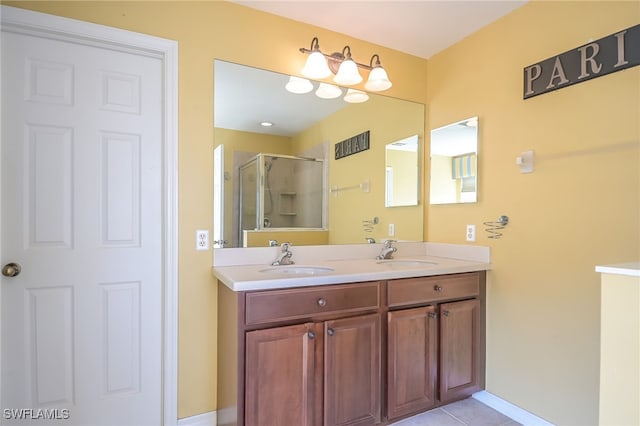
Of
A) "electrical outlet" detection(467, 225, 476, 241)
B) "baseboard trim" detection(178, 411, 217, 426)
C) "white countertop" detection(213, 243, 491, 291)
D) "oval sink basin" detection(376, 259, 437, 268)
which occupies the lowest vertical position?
"baseboard trim" detection(178, 411, 217, 426)

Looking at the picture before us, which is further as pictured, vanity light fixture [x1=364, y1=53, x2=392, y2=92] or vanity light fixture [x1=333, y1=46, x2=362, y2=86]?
vanity light fixture [x1=364, y1=53, x2=392, y2=92]

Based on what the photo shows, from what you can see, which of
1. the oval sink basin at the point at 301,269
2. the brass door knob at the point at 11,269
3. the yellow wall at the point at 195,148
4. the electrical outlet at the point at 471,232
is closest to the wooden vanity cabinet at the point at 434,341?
the electrical outlet at the point at 471,232

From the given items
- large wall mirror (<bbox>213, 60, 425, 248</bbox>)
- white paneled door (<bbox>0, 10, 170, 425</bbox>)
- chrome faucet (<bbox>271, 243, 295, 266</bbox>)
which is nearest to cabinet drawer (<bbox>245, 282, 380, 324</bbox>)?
chrome faucet (<bbox>271, 243, 295, 266</bbox>)

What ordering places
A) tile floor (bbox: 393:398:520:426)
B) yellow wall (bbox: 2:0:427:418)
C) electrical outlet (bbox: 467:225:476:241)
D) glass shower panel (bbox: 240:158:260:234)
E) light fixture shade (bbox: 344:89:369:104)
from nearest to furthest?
yellow wall (bbox: 2:0:427:418), tile floor (bbox: 393:398:520:426), glass shower panel (bbox: 240:158:260:234), electrical outlet (bbox: 467:225:476:241), light fixture shade (bbox: 344:89:369:104)

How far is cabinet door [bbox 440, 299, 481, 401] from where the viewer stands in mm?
1868

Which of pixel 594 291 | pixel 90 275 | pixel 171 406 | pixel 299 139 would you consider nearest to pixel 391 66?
pixel 299 139

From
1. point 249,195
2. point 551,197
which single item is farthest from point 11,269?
point 551,197

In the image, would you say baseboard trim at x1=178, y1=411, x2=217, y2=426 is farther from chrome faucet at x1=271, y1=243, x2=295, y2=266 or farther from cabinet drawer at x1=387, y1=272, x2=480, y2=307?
cabinet drawer at x1=387, y1=272, x2=480, y2=307

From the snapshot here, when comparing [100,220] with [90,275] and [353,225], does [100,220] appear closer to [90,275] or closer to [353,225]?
[90,275]

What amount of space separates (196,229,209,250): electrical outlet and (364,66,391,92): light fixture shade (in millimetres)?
1458

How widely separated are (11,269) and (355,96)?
2109 millimetres

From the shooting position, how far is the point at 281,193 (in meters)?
2.05

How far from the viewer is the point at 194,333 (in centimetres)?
172

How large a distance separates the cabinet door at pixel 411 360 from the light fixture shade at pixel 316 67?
1.47 metres
